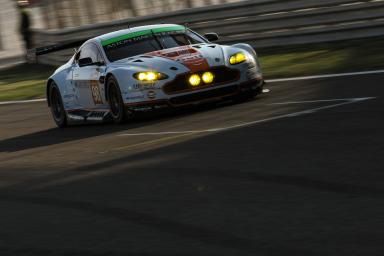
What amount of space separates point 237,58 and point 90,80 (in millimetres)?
2198

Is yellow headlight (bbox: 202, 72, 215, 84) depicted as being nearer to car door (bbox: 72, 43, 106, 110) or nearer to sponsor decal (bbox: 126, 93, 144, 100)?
sponsor decal (bbox: 126, 93, 144, 100)

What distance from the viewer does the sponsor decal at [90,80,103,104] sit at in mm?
13297

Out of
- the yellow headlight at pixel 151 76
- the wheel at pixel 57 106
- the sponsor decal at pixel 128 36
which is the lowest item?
the wheel at pixel 57 106

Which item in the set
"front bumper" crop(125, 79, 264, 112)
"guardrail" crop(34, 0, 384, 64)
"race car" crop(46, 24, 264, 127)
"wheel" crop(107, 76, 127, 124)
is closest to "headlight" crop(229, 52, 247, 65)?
"race car" crop(46, 24, 264, 127)

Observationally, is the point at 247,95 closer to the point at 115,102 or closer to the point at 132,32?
the point at 115,102

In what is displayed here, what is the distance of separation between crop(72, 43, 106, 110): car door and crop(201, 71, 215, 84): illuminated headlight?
151 cm

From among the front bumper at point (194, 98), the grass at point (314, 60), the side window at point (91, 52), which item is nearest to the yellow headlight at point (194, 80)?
the front bumper at point (194, 98)

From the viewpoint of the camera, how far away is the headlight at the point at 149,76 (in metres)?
12.2

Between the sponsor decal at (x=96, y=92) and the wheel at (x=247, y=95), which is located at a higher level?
the sponsor decal at (x=96, y=92)

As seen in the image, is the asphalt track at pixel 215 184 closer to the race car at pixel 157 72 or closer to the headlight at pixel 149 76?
the race car at pixel 157 72

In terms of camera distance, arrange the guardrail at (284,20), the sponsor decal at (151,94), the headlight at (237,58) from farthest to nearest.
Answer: the guardrail at (284,20) → the headlight at (237,58) → the sponsor decal at (151,94)

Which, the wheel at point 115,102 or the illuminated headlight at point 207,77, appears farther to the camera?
the wheel at point 115,102

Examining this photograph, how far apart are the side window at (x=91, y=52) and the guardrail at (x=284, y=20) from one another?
6.13 m

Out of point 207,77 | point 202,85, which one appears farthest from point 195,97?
point 207,77
